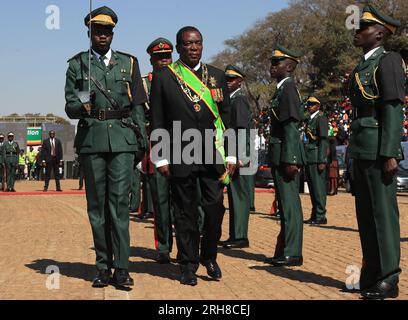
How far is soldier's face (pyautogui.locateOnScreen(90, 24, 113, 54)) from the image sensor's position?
6907 mm

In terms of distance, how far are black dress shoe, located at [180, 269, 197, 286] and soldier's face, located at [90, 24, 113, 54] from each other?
204 centimetres

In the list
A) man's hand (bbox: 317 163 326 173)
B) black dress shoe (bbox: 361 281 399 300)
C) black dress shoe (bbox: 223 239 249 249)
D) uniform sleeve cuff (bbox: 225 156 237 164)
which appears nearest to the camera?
black dress shoe (bbox: 361 281 399 300)

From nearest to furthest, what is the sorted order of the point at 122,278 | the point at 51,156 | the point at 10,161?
the point at 122,278 < the point at 51,156 < the point at 10,161

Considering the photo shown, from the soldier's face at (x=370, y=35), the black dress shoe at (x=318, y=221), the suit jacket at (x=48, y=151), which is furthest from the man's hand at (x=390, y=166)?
the suit jacket at (x=48, y=151)

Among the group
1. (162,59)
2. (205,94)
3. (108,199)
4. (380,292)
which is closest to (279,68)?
(162,59)

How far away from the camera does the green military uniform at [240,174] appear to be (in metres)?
9.92

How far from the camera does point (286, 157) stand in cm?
808

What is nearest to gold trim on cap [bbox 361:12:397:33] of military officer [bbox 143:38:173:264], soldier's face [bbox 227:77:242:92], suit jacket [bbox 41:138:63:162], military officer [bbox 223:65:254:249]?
military officer [bbox 143:38:173:264]

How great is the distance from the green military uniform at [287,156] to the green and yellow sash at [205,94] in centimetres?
126

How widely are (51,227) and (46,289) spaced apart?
246 inches

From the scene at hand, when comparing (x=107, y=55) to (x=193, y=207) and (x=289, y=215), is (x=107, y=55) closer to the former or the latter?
(x=193, y=207)

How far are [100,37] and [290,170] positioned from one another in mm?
2418

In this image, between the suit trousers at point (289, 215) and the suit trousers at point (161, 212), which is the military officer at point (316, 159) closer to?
the suit trousers at point (289, 215)

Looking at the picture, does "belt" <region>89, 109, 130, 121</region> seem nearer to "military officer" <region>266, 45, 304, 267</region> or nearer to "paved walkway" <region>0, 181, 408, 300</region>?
"paved walkway" <region>0, 181, 408, 300</region>
